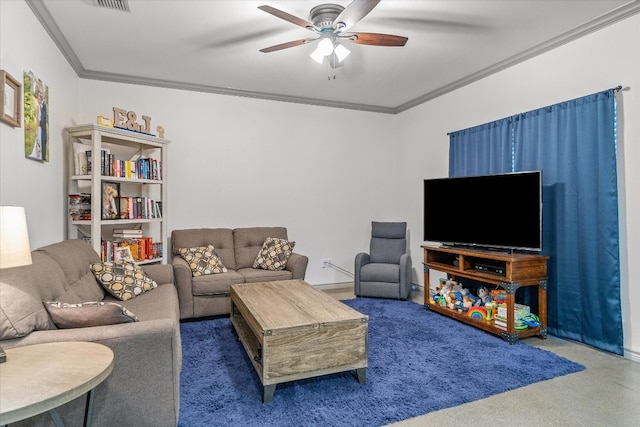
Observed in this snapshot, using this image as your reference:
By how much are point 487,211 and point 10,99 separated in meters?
3.88

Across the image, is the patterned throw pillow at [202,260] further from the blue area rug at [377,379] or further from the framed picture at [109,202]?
the framed picture at [109,202]

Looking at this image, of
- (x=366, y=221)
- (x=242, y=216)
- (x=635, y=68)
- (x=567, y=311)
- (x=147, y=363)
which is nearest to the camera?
(x=147, y=363)

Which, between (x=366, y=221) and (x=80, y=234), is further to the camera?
(x=366, y=221)

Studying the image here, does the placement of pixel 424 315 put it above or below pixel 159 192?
below

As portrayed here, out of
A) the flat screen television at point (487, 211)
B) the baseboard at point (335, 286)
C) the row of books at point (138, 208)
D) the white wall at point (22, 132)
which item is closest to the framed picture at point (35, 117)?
the white wall at point (22, 132)

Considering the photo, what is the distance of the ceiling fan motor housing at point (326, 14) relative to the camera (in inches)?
105

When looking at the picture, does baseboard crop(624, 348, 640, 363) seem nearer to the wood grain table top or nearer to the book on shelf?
the wood grain table top

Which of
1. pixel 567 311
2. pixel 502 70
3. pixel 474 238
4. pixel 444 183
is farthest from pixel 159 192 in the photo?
pixel 567 311

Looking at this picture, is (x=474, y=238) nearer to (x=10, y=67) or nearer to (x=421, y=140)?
(x=421, y=140)

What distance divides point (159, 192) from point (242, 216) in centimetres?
104

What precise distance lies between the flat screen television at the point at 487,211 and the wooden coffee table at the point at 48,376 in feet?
10.8

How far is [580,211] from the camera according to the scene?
308 cm

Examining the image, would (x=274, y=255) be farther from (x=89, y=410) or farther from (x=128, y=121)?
(x=89, y=410)

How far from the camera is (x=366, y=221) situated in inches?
217
